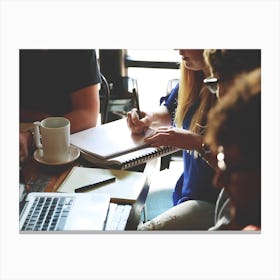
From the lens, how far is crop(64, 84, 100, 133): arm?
52.2 inches

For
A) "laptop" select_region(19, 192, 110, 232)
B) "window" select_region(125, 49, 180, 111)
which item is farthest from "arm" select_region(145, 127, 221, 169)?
"laptop" select_region(19, 192, 110, 232)

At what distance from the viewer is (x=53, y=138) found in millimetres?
1217

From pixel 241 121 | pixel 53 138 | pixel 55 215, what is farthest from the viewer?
pixel 53 138

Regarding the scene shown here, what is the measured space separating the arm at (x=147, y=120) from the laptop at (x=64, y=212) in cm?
25

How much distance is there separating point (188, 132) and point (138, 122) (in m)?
0.15

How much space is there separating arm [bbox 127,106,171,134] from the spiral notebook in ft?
0.05

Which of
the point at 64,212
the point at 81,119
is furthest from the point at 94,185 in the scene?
the point at 81,119

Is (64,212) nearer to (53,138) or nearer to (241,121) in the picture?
(53,138)

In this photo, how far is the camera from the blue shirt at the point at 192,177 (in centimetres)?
121

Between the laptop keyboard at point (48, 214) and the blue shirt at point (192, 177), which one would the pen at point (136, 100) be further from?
the laptop keyboard at point (48, 214)

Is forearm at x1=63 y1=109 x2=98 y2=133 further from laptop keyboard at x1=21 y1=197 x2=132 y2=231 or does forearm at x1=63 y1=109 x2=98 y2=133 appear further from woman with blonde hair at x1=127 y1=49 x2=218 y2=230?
laptop keyboard at x1=21 y1=197 x2=132 y2=231
